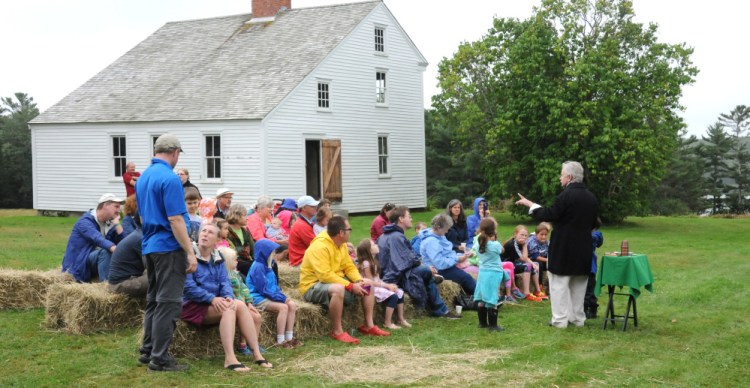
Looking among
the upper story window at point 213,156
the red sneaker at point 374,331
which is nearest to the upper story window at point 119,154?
the upper story window at point 213,156

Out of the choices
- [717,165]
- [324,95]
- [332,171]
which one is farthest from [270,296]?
[717,165]

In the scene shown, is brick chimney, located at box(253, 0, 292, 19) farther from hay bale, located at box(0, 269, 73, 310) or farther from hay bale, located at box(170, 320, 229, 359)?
hay bale, located at box(170, 320, 229, 359)

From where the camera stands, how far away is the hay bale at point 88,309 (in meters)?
8.84

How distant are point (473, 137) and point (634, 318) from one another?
21908 mm

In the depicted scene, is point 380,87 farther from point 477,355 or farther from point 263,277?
point 477,355

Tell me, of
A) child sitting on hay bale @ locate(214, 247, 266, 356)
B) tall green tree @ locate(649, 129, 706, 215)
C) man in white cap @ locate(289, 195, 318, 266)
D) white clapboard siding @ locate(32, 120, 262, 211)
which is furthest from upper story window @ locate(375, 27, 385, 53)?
tall green tree @ locate(649, 129, 706, 215)

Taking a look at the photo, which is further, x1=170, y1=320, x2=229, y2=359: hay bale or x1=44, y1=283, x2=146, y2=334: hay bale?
x1=44, y1=283, x2=146, y2=334: hay bale

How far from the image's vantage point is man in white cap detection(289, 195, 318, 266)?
429 inches

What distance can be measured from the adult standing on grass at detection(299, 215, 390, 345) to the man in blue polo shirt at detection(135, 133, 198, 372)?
7.18 ft

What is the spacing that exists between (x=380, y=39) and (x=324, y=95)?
12.0 ft

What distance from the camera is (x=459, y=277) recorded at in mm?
11750

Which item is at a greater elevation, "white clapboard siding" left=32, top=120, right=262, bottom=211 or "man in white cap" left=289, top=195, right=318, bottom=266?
"white clapboard siding" left=32, top=120, right=262, bottom=211

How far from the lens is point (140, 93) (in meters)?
30.5

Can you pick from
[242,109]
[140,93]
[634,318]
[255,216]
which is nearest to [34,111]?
[140,93]
